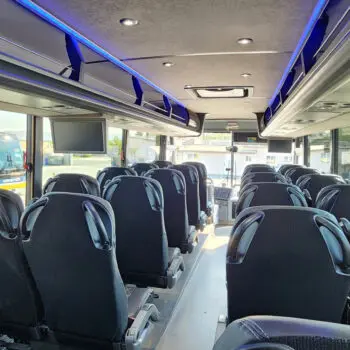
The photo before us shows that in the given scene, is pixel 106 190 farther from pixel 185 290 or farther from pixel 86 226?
pixel 185 290

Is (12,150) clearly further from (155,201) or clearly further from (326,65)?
(326,65)

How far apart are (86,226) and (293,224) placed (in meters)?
1.05

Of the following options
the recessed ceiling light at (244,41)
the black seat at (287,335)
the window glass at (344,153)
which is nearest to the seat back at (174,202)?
the recessed ceiling light at (244,41)

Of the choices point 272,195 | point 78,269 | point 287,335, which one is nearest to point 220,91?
point 272,195

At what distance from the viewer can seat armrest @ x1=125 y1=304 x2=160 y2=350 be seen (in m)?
2.09

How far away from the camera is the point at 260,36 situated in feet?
10.0

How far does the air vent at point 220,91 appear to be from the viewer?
5594mm

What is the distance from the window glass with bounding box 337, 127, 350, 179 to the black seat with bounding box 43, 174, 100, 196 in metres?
4.92

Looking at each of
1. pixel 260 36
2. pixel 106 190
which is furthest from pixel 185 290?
pixel 260 36

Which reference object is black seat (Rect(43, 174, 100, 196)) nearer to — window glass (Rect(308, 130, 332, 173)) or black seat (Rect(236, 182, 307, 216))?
black seat (Rect(236, 182, 307, 216))

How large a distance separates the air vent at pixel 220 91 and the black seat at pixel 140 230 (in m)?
2.96

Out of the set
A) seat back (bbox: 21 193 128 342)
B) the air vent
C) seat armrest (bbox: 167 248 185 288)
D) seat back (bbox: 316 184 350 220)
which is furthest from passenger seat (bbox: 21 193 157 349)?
the air vent

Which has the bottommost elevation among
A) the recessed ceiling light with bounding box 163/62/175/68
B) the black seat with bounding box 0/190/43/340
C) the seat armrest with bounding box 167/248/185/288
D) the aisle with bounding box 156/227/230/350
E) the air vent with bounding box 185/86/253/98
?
the aisle with bounding box 156/227/230/350

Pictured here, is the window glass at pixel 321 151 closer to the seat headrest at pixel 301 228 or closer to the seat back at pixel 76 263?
the seat headrest at pixel 301 228
